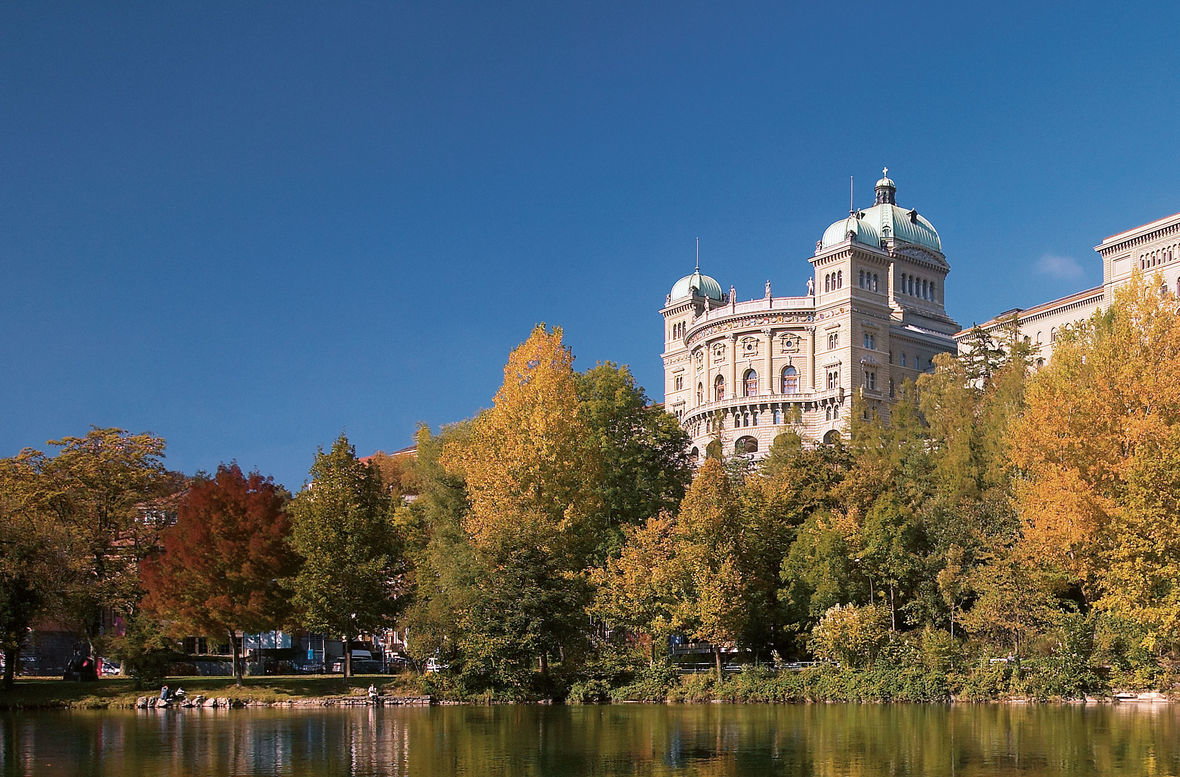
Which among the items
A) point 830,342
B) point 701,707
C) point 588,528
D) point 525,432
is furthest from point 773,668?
point 830,342

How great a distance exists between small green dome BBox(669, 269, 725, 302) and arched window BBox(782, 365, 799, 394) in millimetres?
28091

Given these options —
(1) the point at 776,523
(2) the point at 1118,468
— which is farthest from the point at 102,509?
(2) the point at 1118,468

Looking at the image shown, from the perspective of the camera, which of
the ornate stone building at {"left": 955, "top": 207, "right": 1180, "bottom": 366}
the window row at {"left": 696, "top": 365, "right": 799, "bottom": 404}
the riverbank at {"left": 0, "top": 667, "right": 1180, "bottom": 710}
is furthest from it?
the window row at {"left": 696, "top": 365, "right": 799, "bottom": 404}

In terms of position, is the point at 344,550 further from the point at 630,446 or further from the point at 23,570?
the point at 630,446

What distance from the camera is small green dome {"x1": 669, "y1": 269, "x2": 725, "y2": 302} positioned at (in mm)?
132500

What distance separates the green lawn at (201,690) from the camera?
154 ft

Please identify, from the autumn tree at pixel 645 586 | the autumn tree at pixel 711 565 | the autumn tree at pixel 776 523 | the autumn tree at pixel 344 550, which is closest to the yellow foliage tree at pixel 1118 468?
the autumn tree at pixel 776 523

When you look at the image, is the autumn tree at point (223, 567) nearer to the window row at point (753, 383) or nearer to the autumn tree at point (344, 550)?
the autumn tree at point (344, 550)

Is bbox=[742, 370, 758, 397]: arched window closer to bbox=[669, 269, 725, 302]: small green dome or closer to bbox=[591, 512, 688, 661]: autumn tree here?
bbox=[669, 269, 725, 302]: small green dome

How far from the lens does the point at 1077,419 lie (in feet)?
131

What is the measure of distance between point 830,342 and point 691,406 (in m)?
14.7

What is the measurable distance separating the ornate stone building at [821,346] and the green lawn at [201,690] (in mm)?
53275

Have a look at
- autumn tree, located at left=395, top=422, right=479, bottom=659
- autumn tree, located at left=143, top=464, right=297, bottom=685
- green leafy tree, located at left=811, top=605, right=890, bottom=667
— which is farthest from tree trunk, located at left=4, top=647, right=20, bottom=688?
green leafy tree, located at left=811, top=605, right=890, bottom=667

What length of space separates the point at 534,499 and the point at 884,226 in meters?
75.6
